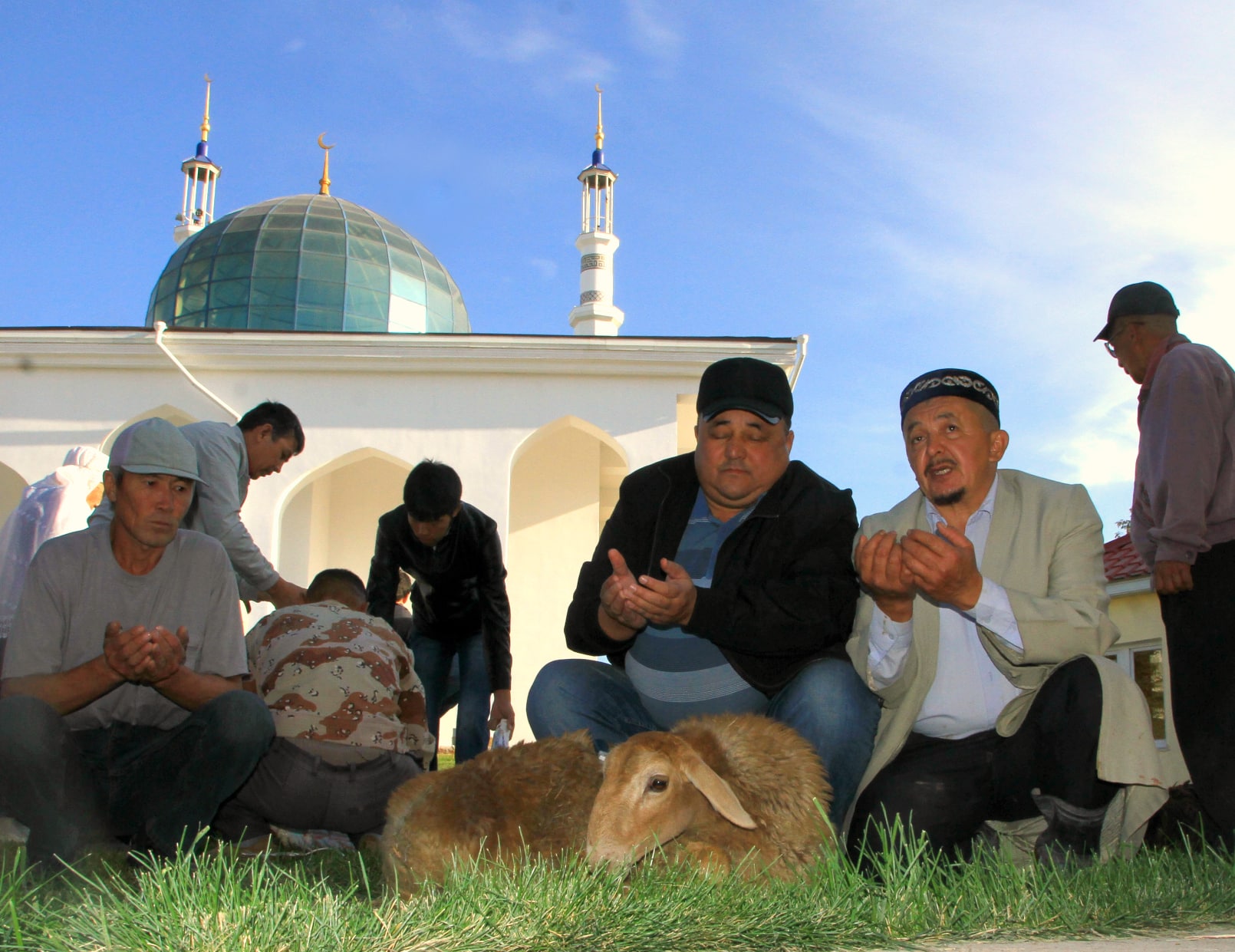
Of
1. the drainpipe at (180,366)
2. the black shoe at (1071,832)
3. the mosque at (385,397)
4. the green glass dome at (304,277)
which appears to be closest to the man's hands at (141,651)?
the black shoe at (1071,832)

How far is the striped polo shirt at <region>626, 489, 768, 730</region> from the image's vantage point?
11.8ft

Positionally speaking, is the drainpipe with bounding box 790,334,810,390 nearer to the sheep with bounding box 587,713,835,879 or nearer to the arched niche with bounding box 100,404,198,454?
the arched niche with bounding box 100,404,198,454

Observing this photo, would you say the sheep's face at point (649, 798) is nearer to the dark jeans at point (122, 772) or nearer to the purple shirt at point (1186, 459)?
the dark jeans at point (122, 772)

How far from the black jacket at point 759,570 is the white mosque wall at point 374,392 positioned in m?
10.7

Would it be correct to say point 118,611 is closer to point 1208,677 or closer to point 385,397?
point 1208,677

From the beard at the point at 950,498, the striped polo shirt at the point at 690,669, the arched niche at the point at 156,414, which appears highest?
the arched niche at the point at 156,414

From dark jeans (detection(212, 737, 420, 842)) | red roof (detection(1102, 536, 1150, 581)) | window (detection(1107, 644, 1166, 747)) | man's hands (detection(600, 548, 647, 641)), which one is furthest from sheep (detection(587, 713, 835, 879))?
window (detection(1107, 644, 1166, 747))

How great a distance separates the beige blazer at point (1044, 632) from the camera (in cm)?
302

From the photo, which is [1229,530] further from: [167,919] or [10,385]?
[10,385]

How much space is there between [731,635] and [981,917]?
3.94ft

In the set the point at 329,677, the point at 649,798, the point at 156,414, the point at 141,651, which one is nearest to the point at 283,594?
the point at 329,677

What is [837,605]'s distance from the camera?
351cm

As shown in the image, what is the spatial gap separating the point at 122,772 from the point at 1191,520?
410 centimetres

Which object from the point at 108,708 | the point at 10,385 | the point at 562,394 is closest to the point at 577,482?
the point at 562,394
